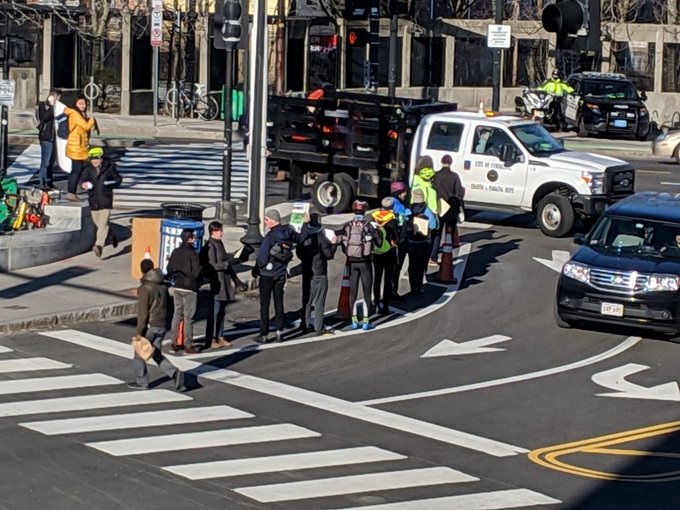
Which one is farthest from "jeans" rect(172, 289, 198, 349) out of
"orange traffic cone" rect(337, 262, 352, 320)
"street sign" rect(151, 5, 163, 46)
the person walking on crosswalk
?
"street sign" rect(151, 5, 163, 46)

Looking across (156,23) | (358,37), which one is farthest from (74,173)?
(156,23)

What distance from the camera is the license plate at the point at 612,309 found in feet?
60.2

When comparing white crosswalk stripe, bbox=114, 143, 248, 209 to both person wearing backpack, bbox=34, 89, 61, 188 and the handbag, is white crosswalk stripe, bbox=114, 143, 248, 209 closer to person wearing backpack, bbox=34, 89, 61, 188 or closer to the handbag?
person wearing backpack, bbox=34, 89, 61, 188

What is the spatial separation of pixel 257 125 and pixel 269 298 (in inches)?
245

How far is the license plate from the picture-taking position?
18344mm

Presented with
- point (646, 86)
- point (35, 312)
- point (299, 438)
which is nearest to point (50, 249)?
point (35, 312)

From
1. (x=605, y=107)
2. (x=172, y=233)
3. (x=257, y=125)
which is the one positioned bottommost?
(x=172, y=233)

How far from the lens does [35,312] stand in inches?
725

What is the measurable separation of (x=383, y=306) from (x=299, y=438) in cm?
685

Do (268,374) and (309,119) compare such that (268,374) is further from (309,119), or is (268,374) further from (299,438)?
(309,119)

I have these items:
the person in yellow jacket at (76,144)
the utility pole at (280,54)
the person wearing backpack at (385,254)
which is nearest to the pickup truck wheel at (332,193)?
the person in yellow jacket at (76,144)

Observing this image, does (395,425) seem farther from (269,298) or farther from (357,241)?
(357,241)

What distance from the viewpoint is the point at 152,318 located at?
1499 cm

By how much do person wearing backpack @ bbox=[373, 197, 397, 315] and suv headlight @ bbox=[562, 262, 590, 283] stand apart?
2.35 m
